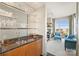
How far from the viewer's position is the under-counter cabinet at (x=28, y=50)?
228 cm

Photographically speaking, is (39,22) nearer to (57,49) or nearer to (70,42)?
(57,49)

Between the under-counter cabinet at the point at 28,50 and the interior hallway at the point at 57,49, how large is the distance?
30cm

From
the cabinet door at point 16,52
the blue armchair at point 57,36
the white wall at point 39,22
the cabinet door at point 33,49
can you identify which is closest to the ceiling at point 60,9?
the white wall at point 39,22

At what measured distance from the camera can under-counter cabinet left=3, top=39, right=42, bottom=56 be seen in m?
2.28

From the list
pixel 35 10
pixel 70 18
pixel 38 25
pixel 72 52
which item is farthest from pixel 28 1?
pixel 72 52

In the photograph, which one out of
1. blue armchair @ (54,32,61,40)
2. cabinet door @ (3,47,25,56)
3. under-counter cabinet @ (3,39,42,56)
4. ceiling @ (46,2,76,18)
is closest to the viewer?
cabinet door @ (3,47,25,56)

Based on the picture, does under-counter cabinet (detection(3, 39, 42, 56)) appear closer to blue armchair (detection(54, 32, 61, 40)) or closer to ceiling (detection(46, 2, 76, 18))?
blue armchair (detection(54, 32, 61, 40))

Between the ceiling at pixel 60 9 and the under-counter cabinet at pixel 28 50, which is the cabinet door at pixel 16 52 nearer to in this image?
the under-counter cabinet at pixel 28 50

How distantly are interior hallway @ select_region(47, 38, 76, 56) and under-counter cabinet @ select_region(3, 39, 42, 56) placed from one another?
0.98 ft

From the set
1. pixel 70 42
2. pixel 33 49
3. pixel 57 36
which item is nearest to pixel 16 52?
pixel 33 49

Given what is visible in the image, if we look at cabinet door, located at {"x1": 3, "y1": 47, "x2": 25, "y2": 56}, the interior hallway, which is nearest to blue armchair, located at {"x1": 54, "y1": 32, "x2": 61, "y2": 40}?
the interior hallway

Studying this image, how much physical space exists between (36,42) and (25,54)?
2.34 feet

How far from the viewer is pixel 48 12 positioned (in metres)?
3.12

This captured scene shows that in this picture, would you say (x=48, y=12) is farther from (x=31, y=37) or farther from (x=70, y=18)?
(x=31, y=37)
